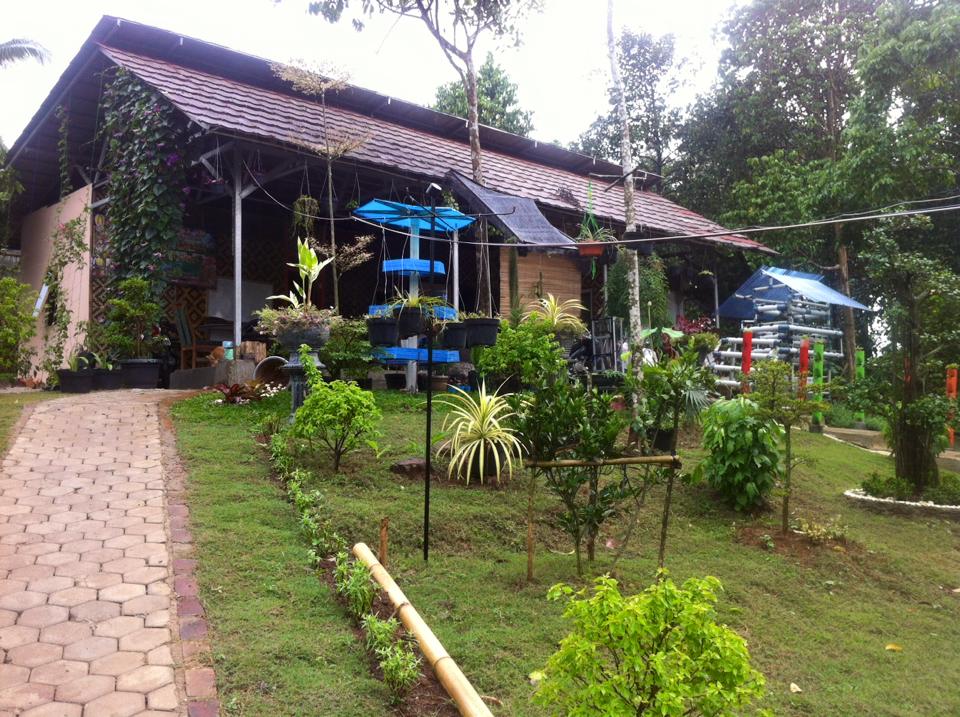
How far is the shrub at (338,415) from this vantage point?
541 cm

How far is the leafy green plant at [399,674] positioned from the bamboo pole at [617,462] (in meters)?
1.44

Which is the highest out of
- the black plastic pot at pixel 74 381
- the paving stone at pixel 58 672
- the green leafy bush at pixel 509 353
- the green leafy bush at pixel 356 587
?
the green leafy bush at pixel 509 353

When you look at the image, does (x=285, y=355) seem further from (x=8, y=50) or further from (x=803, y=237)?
(x=8, y=50)

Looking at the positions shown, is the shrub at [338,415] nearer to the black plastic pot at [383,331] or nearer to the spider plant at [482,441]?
the black plastic pot at [383,331]

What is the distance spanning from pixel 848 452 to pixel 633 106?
16.6 m

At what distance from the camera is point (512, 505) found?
18.1 feet

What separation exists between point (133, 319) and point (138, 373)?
2.38 feet

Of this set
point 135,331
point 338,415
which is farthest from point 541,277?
point 338,415

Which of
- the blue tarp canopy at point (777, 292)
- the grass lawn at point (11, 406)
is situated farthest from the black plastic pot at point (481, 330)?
the blue tarp canopy at point (777, 292)

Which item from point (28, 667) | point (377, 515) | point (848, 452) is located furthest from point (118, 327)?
point (848, 452)

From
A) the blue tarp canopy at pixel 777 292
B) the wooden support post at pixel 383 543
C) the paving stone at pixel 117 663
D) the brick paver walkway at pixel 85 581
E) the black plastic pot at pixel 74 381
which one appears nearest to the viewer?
the brick paver walkway at pixel 85 581

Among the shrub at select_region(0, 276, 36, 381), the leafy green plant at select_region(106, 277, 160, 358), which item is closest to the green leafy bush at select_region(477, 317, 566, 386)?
the leafy green plant at select_region(106, 277, 160, 358)

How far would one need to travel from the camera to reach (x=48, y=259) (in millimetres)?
13359

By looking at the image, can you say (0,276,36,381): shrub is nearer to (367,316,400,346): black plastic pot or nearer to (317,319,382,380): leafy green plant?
(317,319,382,380): leafy green plant
